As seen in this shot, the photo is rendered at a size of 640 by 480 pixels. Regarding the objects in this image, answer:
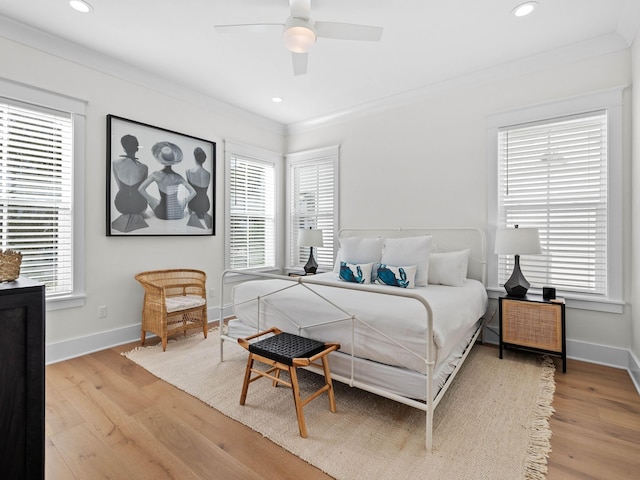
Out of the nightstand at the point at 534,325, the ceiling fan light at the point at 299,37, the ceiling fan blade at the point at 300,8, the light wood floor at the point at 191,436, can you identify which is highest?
the ceiling fan blade at the point at 300,8

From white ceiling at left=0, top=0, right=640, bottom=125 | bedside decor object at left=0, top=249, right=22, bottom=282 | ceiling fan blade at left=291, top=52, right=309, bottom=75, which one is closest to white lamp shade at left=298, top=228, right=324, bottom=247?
white ceiling at left=0, top=0, right=640, bottom=125

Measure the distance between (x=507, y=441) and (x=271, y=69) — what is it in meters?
3.69

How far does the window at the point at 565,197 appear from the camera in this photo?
2910 millimetres

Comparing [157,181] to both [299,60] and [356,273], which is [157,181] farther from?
[356,273]

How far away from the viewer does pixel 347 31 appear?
2281 mm

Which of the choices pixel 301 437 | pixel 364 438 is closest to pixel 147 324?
pixel 301 437

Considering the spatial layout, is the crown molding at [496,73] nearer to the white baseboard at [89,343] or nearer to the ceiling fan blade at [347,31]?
the ceiling fan blade at [347,31]

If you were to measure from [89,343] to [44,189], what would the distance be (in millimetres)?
1494

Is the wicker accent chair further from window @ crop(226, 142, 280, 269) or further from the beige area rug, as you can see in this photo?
window @ crop(226, 142, 280, 269)

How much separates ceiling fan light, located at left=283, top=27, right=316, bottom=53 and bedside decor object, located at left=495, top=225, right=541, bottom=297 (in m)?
2.31

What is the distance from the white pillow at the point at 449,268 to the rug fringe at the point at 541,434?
1.03 meters

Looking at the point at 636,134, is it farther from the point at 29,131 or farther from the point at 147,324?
the point at 29,131

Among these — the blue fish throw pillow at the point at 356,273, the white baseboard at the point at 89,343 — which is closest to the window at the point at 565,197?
the blue fish throw pillow at the point at 356,273

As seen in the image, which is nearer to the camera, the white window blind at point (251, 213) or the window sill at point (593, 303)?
the window sill at point (593, 303)
